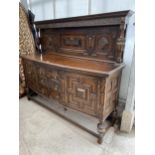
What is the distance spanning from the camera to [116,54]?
5.17 ft

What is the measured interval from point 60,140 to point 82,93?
64 cm

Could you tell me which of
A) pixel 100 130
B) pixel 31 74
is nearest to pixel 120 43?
pixel 100 130

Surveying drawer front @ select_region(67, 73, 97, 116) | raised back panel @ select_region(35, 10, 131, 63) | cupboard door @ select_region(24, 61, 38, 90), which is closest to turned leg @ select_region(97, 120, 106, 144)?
drawer front @ select_region(67, 73, 97, 116)

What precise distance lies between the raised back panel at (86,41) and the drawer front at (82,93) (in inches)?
17.5

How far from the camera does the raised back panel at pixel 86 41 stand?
1623 mm

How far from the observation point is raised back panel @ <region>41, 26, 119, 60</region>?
63.9 inches

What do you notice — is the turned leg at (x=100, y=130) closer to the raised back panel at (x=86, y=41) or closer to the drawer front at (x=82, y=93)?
the drawer front at (x=82, y=93)

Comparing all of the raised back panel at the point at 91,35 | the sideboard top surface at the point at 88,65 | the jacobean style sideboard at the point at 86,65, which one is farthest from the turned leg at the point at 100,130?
the raised back panel at the point at 91,35

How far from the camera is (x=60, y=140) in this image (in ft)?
5.44

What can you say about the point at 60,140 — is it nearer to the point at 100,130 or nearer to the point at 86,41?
the point at 100,130
